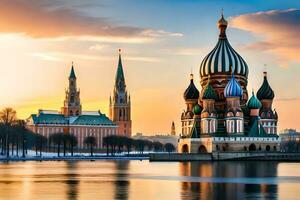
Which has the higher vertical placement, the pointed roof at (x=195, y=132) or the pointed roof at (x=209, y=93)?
the pointed roof at (x=209, y=93)

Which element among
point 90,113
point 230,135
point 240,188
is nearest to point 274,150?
point 230,135

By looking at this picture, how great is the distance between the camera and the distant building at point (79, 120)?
18112 cm

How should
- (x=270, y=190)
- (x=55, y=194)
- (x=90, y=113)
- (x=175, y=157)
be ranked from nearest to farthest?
1. (x=55, y=194)
2. (x=270, y=190)
3. (x=175, y=157)
4. (x=90, y=113)

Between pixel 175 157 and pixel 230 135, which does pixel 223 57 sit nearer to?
pixel 230 135

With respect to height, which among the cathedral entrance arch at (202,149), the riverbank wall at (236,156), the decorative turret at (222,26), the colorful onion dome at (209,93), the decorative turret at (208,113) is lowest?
the riverbank wall at (236,156)

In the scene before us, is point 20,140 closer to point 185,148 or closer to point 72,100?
point 185,148

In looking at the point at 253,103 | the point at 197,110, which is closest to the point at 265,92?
the point at 253,103

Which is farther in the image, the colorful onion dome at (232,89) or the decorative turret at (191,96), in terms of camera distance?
the decorative turret at (191,96)

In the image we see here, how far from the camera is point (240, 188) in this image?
34.5 meters

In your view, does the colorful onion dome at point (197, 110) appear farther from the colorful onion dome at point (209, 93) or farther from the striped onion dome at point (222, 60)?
the striped onion dome at point (222, 60)

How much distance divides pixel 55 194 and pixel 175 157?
6282 cm

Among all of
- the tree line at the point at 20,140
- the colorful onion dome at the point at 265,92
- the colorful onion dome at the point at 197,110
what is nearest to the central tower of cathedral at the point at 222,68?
the colorful onion dome at the point at 197,110

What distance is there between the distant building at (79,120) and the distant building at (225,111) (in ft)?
244

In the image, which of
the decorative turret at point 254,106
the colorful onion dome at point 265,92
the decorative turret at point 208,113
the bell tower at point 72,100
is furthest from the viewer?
the bell tower at point 72,100
